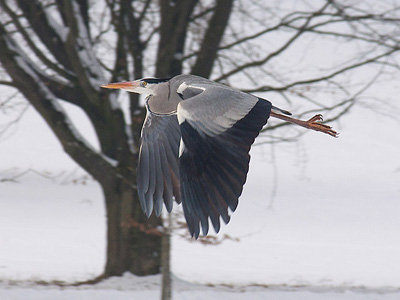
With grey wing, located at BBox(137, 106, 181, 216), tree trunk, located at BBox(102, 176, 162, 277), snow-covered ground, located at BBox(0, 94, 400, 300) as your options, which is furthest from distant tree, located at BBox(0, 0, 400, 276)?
A: grey wing, located at BBox(137, 106, 181, 216)

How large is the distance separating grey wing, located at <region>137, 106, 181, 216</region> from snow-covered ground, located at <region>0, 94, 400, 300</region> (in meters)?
2.35

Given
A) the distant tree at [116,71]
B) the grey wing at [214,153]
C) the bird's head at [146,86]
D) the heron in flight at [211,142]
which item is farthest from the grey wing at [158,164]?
the distant tree at [116,71]

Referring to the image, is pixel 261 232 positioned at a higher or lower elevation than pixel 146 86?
higher

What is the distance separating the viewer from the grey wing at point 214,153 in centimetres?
418

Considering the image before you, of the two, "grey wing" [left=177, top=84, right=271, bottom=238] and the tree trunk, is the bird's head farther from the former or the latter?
the tree trunk

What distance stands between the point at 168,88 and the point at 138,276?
12.8 feet

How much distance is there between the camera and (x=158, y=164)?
5.38 meters

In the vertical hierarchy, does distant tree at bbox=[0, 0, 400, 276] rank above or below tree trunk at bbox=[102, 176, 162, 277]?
above

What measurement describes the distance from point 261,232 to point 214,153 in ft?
35.5

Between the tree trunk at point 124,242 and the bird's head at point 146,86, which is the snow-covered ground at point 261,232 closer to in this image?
the tree trunk at point 124,242

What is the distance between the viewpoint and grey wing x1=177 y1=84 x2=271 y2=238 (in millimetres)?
4180

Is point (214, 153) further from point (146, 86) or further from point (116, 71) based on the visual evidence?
point (116, 71)

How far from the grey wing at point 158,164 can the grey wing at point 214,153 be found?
2.89ft

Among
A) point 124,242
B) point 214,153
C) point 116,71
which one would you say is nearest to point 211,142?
point 214,153
